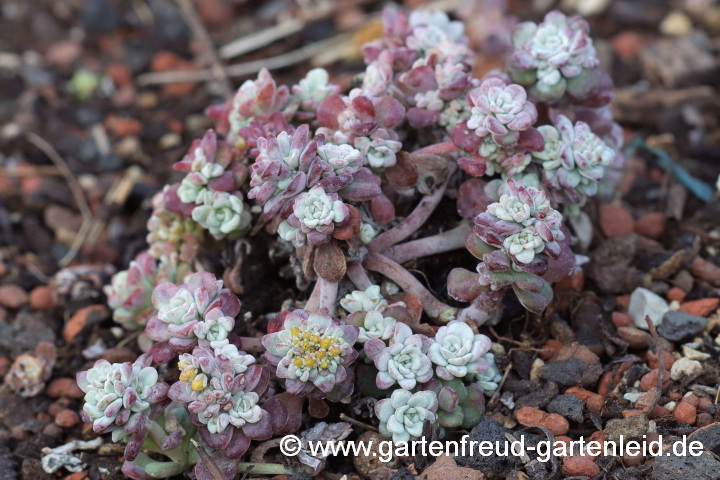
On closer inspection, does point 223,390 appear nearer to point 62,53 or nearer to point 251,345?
point 251,345

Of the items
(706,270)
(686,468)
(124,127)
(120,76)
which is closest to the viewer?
(686,468)

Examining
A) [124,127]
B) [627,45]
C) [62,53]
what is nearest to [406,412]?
[124,127]

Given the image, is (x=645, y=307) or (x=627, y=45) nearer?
(x=645, y=307)

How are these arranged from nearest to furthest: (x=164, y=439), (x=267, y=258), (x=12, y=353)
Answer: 1. (x=164, y=439)
2. (x=267, y=258)
3. (x=12, y=353)

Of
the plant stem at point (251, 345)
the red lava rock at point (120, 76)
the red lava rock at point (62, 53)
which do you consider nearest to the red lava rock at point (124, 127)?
the red lava rock at point (120, 76)

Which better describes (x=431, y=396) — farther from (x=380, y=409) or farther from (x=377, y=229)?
(x=377, y=229)

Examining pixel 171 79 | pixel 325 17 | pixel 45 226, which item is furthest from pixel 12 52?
pixel 325 17

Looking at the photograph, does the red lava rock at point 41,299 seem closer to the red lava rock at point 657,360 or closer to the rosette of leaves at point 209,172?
the rosette of leaves at point 209,172

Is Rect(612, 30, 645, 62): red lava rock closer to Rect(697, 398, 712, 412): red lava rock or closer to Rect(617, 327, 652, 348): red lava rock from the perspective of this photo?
Rect(617, 327, 652, 348): red lava rock

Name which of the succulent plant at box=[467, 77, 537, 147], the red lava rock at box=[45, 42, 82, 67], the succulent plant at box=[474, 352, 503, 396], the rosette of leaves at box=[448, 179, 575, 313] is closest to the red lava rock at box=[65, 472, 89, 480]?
the succulent plant at box=[474, 352, 503, 396]
